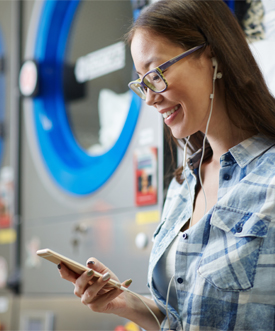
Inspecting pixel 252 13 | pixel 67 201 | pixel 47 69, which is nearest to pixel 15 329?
pixel 67 201

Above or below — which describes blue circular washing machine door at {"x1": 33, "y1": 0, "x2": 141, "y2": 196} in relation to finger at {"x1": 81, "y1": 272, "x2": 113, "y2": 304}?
above

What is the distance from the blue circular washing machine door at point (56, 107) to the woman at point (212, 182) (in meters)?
0.86

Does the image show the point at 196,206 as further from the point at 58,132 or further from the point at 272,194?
the point at 58,132

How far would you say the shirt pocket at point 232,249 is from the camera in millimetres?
847

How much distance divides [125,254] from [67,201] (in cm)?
45

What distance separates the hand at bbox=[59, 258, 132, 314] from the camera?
0.93 m

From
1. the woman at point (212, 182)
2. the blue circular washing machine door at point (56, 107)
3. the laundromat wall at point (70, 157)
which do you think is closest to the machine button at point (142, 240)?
the laundromat wall at point (70, 157)

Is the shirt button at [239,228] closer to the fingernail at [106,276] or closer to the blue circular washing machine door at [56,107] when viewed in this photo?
the fingernail at [106,276]

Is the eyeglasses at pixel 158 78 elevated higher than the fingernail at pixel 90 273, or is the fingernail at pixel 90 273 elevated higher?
the eyeglasses at pixel 158 78

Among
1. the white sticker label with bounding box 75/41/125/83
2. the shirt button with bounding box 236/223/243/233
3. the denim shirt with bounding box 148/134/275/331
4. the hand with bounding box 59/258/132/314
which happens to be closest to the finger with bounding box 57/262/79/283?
the hand with bounding box 59/258/132/314

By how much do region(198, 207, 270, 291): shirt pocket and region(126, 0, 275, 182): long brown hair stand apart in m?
0.23

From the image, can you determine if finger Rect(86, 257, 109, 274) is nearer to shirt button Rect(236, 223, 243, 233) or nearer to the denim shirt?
the denim shirt

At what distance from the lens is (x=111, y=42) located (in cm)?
180

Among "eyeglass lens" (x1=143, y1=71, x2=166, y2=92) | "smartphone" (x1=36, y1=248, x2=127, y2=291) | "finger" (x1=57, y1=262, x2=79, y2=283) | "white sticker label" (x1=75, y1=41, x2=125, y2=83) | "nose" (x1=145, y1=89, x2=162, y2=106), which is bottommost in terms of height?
"finger" (x1=57, y1=262, x2=79, y2=283)
